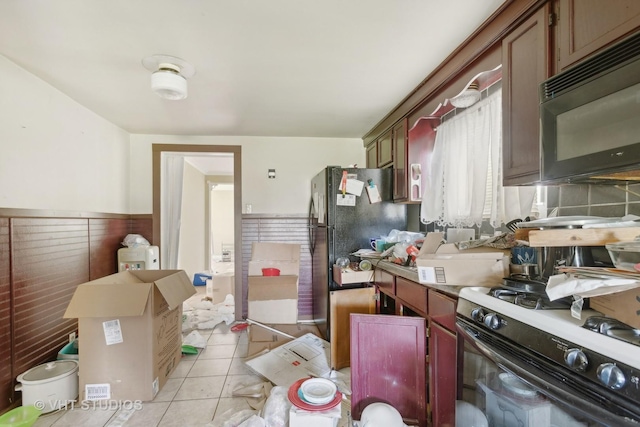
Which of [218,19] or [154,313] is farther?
[154,313]


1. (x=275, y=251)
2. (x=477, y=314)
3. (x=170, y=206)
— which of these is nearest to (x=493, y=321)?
(x=477, y=314)

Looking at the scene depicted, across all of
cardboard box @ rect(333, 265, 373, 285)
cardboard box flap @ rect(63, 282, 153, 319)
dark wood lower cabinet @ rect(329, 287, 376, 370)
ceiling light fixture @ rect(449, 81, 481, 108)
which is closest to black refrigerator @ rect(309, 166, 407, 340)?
cardboard box @ rect(333, 265, 373, 285)

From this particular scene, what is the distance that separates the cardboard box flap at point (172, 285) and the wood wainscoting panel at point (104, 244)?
559mm

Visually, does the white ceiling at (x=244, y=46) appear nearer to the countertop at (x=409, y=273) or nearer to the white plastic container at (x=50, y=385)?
the countertop at (x=409, y=273)

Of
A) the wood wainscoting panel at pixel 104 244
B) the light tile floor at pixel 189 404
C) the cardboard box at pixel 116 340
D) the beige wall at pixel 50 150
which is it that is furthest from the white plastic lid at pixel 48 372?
the beige wall at pixel 50 150

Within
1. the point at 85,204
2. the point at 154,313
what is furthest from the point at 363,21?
the point at 85,204

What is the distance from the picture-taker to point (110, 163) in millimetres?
3021

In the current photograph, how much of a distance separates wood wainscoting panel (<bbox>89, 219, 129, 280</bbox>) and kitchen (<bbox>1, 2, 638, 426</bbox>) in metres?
0.15

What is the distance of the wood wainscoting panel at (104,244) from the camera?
8.91ft

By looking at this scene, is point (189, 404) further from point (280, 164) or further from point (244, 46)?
point (280, 164)

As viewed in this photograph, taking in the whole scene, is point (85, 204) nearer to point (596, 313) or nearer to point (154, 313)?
point (154, 313)

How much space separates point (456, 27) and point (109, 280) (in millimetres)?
2769

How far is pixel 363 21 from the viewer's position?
1.51 meters

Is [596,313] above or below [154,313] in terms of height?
above
